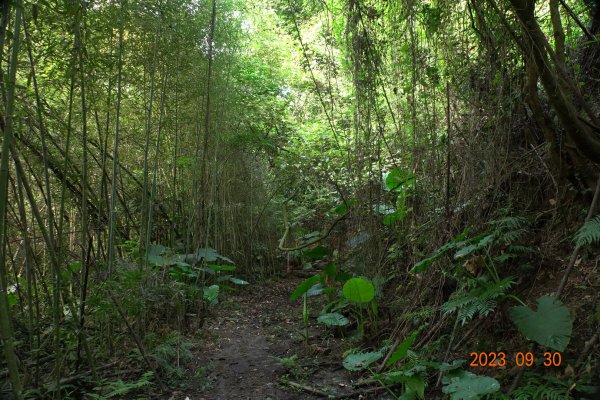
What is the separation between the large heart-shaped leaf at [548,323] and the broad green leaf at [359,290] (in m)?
1.06

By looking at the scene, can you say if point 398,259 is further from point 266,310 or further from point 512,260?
point 266,310

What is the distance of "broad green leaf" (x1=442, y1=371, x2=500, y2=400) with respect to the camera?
5.53ft

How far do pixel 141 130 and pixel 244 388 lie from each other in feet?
8.52

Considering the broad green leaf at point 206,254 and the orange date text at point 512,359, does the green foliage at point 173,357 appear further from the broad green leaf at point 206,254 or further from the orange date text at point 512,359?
the orange date text at point 512,359

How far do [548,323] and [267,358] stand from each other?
6.58ft

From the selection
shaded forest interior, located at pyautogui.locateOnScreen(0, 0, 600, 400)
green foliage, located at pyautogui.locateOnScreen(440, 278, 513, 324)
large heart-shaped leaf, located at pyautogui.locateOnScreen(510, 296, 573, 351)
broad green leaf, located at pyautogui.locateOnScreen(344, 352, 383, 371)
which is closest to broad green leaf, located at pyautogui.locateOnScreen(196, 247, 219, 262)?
shaded forest interior, located at pyautogui.locateOnScreen(0, 0, 600, 400)

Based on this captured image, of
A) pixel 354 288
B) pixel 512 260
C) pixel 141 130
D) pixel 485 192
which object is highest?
pixel 141 130

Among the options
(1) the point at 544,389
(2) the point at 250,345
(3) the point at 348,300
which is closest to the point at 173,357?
(2) the point at 250,345

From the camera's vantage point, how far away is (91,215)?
3314 mm

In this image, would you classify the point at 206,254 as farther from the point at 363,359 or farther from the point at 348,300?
the point at 363,359

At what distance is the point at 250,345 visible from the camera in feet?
11.5

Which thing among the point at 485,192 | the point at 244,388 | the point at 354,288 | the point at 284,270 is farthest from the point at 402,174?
the point at 284,270

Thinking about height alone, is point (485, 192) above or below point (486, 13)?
below

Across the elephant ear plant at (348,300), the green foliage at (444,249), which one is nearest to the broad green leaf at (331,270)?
the elephant ear plant at (348,300)
